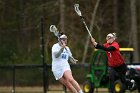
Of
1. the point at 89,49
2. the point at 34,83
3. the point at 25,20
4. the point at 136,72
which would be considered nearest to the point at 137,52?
the point at 89,49

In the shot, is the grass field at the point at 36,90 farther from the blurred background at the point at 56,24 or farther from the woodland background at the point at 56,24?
the woodland background at the point at 56,24

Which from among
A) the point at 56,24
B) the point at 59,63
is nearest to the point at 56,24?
the point at 56,24

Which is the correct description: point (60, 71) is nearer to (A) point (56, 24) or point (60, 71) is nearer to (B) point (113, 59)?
(B) point (113, 59)

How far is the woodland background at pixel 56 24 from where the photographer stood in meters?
33.0

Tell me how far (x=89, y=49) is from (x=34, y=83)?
12.3 m

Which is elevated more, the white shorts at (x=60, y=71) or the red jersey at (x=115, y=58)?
the red jersey at (x=115, y=58)

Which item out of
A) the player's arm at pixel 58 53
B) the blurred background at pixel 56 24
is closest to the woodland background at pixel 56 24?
the blurred background at pixel 56 24

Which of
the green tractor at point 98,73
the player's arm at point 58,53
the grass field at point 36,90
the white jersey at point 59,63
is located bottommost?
the grass field at point 36,90

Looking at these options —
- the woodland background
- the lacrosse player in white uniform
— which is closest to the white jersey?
the lacrosse player in white uniform

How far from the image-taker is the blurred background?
32.9 meters

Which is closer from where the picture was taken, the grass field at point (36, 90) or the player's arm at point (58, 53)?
the player's arm at point (58, 53)

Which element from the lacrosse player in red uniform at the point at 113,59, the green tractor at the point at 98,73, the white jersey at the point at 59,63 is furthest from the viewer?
the green tractor at the point at 98,73

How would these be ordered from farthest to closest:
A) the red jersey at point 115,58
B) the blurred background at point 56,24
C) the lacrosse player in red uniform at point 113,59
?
1. the blurred background at point 56,24
2. the red jersey at point 115,58
3. the lacrosse player in red uniform at point 113,59

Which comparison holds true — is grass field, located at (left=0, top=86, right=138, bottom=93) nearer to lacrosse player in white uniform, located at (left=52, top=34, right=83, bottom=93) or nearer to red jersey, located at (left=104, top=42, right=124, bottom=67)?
red jersey, located at (left=104, top=42, right=124, bottom=67)
